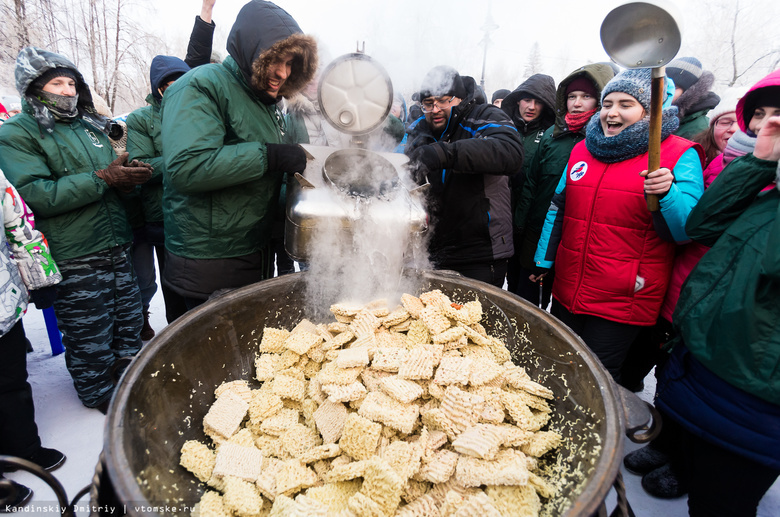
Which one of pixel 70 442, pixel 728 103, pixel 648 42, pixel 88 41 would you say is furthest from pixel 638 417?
pixel 88 41

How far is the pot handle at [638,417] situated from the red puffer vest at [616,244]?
2.52ft

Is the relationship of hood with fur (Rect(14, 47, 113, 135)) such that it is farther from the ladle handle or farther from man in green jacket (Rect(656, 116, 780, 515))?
man in green jacket (Rect(656, 116, 780, 515))

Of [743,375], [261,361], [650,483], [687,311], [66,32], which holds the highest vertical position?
[66,32]

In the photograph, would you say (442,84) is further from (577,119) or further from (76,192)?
(76,192)

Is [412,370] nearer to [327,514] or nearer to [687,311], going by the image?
[327,514]

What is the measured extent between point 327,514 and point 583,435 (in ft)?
2.82

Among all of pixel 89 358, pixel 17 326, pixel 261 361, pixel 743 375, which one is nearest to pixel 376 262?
pixel 261 361

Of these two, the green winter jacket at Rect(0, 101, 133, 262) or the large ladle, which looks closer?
the large ladle

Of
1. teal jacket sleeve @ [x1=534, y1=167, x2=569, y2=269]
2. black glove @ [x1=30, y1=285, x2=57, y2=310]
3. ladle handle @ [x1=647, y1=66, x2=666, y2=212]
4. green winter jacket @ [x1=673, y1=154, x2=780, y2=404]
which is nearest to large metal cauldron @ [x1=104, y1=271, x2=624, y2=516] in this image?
green winter jacket @ [x1=673, y1=154, x2=780, y2=404]

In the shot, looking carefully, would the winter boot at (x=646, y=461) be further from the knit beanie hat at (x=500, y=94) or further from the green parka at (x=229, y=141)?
the knit beanie hat at (x=500, y=94)

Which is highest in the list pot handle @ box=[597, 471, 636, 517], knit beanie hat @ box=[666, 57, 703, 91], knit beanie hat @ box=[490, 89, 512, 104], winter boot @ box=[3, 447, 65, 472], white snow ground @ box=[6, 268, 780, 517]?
knit beanie hat @ box=[490, 89, 512, 104]

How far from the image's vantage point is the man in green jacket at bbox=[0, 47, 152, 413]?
6.25 ft

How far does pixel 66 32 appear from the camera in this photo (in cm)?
741

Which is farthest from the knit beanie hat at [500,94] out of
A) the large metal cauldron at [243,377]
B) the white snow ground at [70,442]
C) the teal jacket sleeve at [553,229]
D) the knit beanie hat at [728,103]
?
the large metal cauldron at [243,377]
